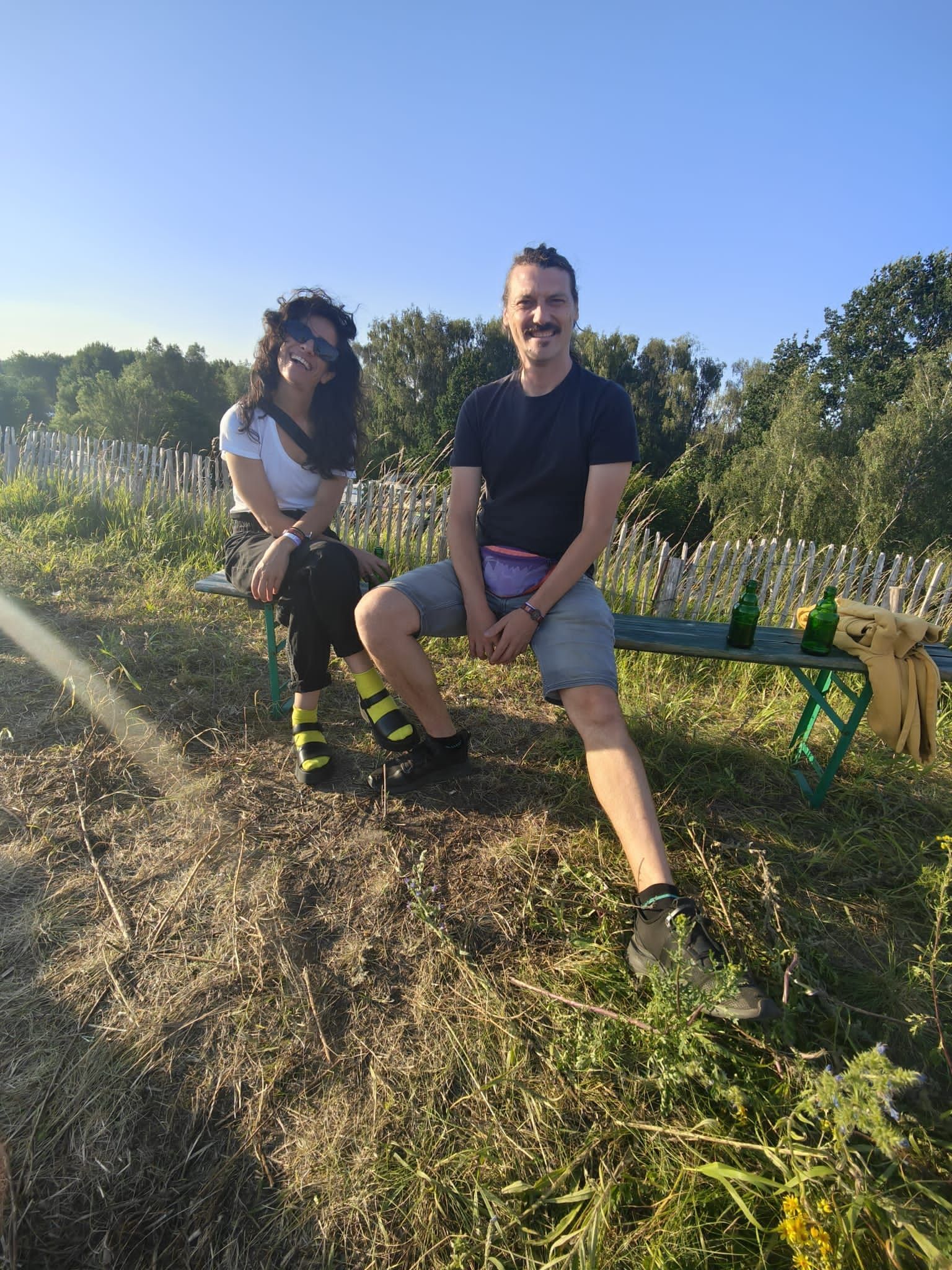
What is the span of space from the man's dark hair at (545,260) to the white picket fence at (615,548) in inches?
118

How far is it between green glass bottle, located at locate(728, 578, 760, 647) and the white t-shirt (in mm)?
1842

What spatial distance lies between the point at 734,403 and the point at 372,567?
43.0m

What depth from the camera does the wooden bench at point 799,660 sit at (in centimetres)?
237

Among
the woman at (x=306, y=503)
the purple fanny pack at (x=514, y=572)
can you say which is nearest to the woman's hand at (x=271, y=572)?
the woman at (x=306, y=503)

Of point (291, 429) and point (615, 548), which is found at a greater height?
point (291, 429)

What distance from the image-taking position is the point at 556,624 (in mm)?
2189

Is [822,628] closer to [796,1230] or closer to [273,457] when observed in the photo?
[796,1230]

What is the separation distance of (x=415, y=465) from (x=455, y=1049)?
17.9ft

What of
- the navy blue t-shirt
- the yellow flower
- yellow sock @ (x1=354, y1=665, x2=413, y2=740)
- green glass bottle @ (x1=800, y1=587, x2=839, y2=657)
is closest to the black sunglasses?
the navy blue t-shirt

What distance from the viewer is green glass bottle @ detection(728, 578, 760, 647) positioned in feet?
8.02

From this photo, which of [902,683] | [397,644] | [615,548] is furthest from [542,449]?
[615,548]

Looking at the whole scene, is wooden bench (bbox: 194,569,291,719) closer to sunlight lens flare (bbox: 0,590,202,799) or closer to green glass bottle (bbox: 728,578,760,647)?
sunlight lens flare (bbox: 0,590,202,799)

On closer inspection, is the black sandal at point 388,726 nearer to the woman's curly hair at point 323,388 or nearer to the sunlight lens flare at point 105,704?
the sunlight lens flare at point 105,704

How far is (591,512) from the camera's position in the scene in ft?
7.43
